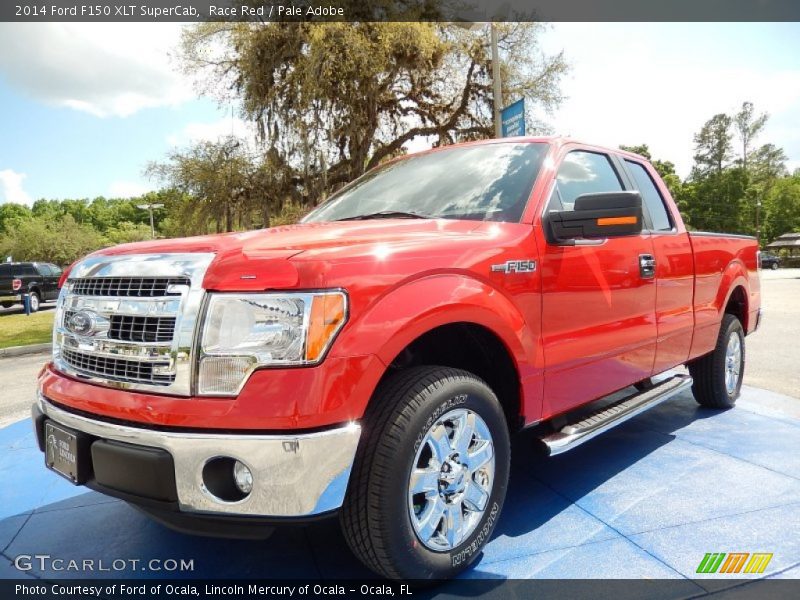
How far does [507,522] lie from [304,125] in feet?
46.1

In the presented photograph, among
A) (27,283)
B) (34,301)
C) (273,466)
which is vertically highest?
(27,283)

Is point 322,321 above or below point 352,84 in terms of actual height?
below

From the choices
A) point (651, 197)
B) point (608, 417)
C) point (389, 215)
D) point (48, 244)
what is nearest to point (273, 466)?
point (389, 215)

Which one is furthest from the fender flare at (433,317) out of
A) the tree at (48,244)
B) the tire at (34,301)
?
the tree at (48,244)

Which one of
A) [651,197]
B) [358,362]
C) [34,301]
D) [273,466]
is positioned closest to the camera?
[273,466]

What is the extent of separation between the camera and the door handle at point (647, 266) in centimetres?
331

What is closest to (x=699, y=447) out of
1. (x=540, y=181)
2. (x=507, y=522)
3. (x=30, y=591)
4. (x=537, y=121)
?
(x=507, y=522)

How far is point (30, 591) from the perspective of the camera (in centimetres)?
234

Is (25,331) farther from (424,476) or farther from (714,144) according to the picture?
(714,144)

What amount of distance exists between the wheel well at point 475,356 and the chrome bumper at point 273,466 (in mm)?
610

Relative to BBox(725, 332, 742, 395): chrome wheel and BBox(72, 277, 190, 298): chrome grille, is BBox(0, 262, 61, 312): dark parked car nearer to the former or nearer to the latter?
BBox(72, 277, 190, 298): chrome grille

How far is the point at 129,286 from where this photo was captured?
81.8 inches

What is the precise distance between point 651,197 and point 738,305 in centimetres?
161

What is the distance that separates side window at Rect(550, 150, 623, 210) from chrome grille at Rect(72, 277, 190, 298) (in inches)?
72.5
